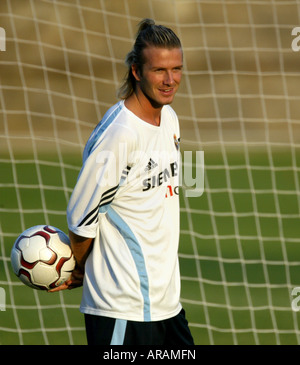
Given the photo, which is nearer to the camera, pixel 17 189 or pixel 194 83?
pixel 17 189

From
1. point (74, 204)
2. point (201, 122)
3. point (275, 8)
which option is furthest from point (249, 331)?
point (275, 8)

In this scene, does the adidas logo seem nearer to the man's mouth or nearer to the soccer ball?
the man's mouth

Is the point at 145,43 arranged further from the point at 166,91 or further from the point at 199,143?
the point at 199,143

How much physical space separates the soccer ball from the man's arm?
3 centimetres

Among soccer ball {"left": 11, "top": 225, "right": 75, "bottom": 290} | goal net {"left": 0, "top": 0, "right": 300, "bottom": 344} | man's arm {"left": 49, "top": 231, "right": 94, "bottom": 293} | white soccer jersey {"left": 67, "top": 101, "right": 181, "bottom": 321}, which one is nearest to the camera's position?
white soccer jersey {"left": 67, "top": 101, "right": 181, "bottom": 321}

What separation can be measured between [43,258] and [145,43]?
1.05 metres

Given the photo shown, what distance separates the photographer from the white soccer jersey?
9.86 feet

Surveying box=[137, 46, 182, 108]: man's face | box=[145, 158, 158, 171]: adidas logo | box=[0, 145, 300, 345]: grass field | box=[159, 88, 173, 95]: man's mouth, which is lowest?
box=[0, 145, 300, 345]: grass field

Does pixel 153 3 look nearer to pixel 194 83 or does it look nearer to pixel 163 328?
pixel 194 83

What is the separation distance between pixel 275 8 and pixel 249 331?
12997mm

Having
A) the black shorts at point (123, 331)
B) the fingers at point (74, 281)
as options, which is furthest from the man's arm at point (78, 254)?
the black shorts at point (123, 331)

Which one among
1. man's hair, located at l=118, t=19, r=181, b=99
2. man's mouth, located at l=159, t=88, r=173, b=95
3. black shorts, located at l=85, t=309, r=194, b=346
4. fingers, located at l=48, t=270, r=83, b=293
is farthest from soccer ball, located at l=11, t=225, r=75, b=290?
man's mouth, located at l=159, t=88, r=173, b=95

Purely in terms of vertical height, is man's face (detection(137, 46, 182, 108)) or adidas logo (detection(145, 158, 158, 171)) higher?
man's face (detection(137, 46, 182, 108))

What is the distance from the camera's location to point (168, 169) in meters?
3.23
